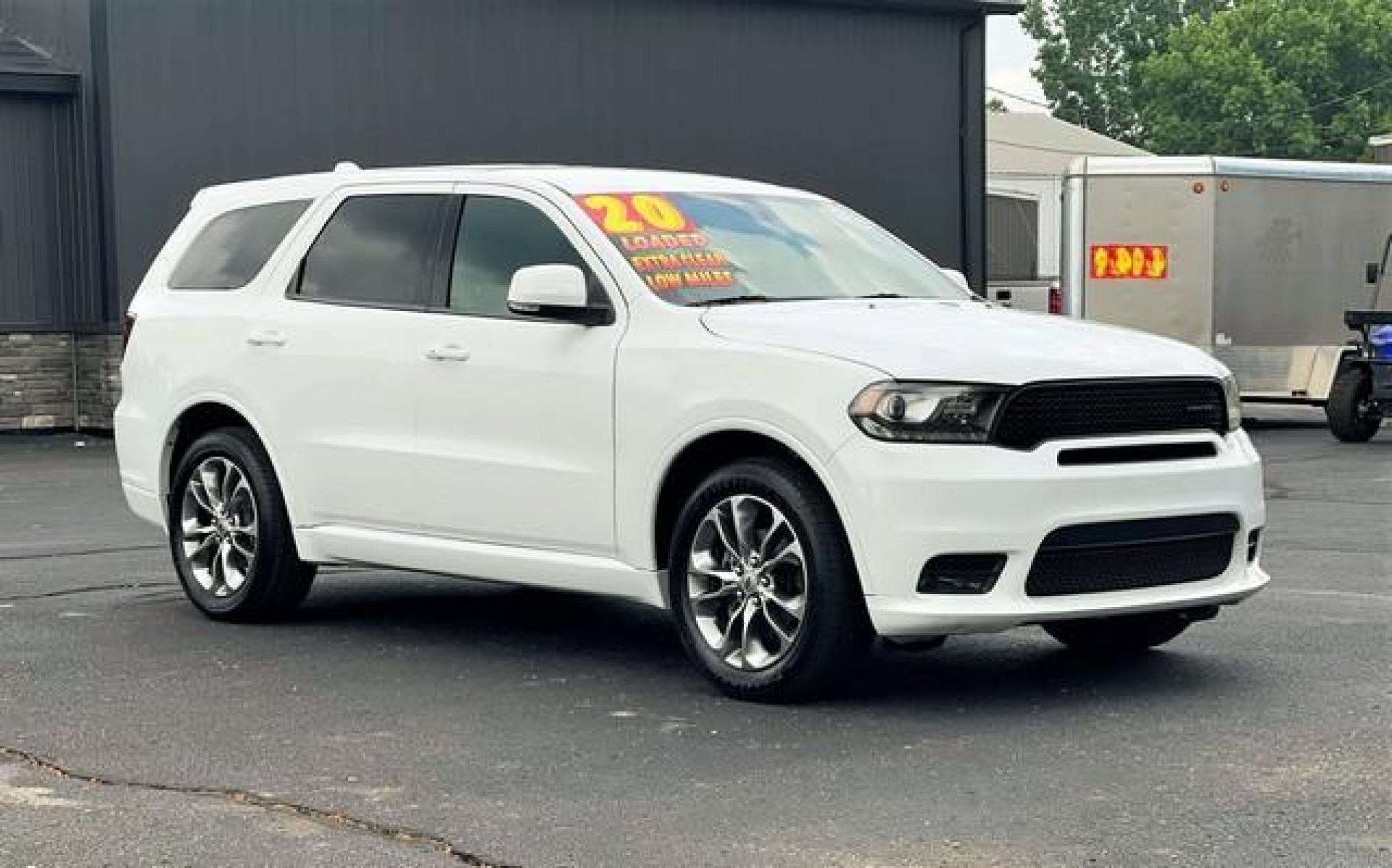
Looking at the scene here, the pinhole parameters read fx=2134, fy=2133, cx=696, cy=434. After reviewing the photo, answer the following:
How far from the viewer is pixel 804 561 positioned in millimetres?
6703

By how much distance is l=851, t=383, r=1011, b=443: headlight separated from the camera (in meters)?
6.53

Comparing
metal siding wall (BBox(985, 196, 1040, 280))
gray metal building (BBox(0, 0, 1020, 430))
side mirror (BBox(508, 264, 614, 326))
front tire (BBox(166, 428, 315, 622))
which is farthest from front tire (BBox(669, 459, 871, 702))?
metal siding wall (BBox(985, 196, 1040, 280))

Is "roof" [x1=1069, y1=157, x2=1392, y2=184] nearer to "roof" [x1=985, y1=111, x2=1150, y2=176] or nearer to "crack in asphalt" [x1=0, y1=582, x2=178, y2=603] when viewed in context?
"roof" [x1=985, y1=111, x2=1150, y2=176]

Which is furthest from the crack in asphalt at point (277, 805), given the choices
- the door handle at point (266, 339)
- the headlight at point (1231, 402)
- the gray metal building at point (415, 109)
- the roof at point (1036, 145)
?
the roof at point (1036, 145)

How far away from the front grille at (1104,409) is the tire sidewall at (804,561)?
2.09 feet

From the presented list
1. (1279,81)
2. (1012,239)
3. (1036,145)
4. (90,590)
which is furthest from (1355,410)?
(1279,81)

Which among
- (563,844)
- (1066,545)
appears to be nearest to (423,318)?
(1066,545)

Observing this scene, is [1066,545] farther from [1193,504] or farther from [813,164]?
[813,164]

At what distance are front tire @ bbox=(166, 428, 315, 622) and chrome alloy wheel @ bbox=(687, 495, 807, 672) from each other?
2237 millimetres

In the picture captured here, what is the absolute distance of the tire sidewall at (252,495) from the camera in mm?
8586

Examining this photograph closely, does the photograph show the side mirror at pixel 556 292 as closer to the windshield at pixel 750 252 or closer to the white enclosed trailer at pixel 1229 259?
the windshield at pixel 750 252

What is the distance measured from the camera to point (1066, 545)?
657cm

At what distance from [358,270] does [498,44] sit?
15.9 metres

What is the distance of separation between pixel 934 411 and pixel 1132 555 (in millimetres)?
824
